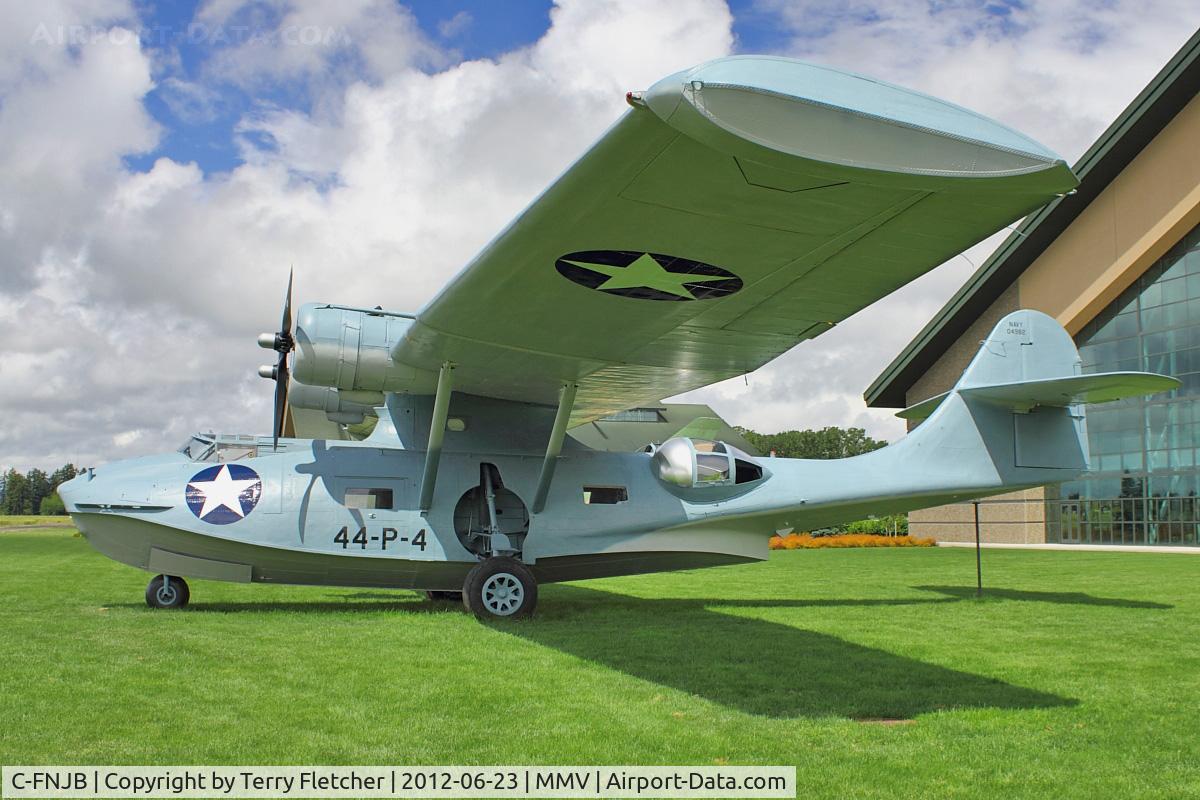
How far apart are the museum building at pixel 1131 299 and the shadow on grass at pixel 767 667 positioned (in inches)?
1104

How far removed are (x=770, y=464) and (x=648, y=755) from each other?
26.0 ft

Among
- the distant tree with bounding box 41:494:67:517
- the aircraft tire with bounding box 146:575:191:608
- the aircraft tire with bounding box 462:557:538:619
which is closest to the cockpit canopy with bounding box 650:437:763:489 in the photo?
the aircraft tire with bounding box 462:557:538:619

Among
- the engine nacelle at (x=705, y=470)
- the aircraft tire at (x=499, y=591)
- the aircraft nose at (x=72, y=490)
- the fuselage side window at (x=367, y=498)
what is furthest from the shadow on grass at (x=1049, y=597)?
the aircraft nose at (x=72, y=490)

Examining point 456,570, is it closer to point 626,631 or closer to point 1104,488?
point 626,631

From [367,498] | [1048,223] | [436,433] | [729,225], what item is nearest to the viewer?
[729,225]

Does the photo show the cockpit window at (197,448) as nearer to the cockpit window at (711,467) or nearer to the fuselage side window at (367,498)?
the fuselage side window at (367,498)

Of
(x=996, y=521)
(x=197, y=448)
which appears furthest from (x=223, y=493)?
(x=996, y=521)

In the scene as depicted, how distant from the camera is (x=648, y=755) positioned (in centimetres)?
506

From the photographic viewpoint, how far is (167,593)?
1162 centimetres

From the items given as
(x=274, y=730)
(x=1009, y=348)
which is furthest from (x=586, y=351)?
(x=1009, y=348)

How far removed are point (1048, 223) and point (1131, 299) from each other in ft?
14.2

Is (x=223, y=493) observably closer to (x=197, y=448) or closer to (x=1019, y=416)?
(x=197, y=448)

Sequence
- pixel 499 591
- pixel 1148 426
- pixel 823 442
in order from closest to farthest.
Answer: pixel 499 591 → pixel 1148 426 → pixel 823 442

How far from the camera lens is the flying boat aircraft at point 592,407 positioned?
589cm
